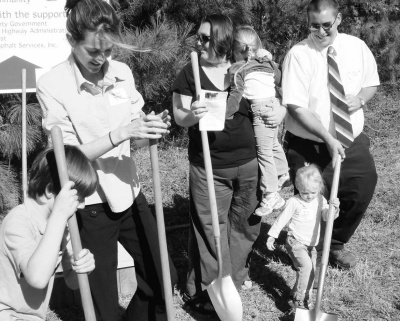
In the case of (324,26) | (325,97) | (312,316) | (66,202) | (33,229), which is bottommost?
(312,316)

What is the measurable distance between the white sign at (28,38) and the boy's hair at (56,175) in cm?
218

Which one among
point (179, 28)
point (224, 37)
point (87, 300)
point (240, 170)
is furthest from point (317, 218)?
point (179, 28)

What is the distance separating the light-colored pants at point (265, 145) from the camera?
12.1ft

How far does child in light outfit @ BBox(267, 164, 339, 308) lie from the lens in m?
3.76

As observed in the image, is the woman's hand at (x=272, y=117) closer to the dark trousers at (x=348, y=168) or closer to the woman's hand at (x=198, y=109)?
the dark trousers at (x=348, y=168)

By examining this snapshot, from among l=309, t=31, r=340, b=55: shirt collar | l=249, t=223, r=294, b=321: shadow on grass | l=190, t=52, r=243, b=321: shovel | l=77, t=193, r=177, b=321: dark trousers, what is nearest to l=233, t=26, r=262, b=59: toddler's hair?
l=309, t=31, r=340, b=55: shirt collar

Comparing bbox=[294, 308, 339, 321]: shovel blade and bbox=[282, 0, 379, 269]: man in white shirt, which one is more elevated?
bbox=[282, 0, 379, 269]: man in white shirt

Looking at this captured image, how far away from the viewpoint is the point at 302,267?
3756mm

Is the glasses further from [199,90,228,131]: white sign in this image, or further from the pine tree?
the pine tree

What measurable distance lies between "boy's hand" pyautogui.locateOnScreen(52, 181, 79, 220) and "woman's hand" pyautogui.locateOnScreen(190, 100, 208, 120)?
1.09 metres

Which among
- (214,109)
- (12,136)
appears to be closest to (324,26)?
(214,109)

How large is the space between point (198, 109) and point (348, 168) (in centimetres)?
130

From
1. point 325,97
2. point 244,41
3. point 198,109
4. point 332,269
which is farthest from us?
point 332,269

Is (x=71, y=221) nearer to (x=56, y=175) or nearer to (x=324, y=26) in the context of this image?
(x=56, y=175)
